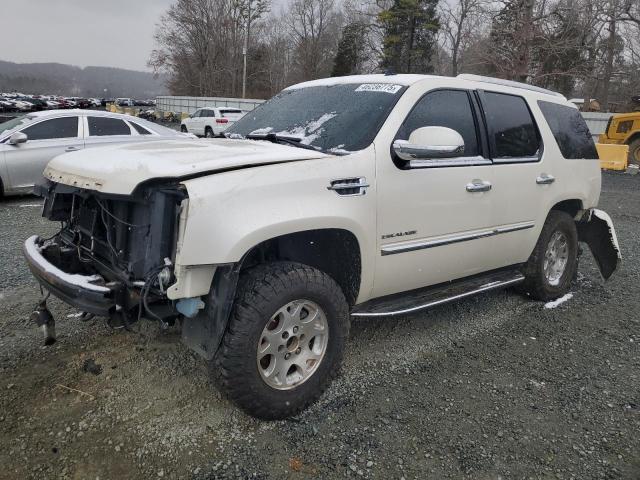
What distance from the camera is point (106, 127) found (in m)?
8.94

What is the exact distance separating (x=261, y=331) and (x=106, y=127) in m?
7.68

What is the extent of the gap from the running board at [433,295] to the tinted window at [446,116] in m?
1.02

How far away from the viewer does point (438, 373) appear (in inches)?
135

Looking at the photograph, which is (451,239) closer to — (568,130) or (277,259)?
(277,259)

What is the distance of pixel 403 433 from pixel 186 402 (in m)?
1.27

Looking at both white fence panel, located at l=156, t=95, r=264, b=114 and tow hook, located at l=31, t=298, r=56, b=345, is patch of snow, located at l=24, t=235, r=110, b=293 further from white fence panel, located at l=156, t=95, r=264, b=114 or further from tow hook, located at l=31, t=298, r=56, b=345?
white fence panel, located at l=156, t=95, r=264, b=114

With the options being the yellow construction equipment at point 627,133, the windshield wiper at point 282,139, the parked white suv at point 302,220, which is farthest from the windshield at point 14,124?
the yellow construction equipment at point 627,133

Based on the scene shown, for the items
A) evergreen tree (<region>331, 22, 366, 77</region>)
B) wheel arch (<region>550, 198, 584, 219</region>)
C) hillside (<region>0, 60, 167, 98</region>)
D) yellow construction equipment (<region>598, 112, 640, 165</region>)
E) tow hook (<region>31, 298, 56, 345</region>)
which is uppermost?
hillside (<region>0, 60, 167, 98</region>)

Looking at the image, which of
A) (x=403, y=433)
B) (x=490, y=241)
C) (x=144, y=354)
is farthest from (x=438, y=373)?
(x=144, y=354)

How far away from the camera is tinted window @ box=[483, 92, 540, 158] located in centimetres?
391

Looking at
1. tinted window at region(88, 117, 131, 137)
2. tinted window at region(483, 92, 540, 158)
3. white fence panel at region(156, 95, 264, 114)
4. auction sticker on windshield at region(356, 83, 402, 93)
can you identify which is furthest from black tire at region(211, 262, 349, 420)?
white fence panel at region(156, 95, 264, 114)

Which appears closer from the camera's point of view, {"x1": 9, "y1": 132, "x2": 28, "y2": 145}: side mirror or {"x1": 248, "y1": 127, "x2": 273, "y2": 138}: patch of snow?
{"x1": 248, "y1": 127, "x2": 273, "y2": 138}: patch of snow

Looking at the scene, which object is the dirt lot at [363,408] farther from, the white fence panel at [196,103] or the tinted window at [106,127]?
the white fence panel at [196,103]

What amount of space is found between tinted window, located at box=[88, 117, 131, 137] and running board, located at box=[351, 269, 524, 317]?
724 centimetres
